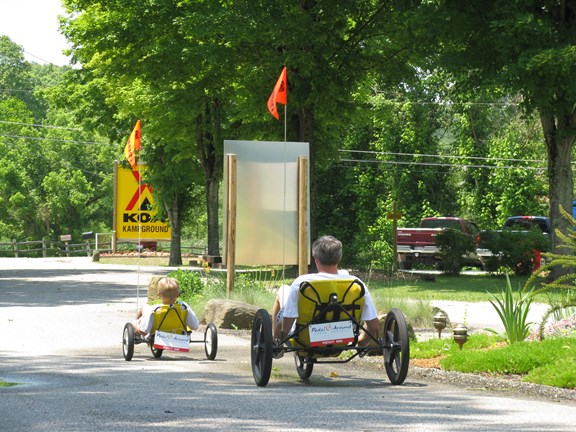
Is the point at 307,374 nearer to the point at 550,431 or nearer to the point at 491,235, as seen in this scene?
the point at 550,431

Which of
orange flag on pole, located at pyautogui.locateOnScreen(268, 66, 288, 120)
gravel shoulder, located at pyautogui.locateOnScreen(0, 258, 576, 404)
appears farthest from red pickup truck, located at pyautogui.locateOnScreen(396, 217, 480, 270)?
orange flag on pole, located at pyautogui.locateOnScreen(268, 66, 288, 120)

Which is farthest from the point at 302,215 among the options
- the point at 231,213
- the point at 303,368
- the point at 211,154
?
the point at 211,154

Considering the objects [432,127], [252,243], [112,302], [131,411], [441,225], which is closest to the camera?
[131,411]

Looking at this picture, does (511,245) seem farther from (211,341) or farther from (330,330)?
(330,330)

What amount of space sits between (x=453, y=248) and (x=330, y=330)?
26.5 m

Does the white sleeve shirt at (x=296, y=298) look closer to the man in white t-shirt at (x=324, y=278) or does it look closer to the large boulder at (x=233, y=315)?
the man in white t-shirt at (x=324, y=278)

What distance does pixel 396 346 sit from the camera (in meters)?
10.3

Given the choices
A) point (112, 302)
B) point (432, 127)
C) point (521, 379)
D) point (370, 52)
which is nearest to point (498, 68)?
point (370, 52)

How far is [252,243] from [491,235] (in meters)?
18.1

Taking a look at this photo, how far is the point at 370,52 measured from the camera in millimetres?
35469

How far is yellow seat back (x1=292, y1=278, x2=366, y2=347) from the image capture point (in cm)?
1033

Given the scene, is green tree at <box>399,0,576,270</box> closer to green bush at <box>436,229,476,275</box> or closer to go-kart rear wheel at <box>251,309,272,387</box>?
green bush at <box>436,229,476,275</box>

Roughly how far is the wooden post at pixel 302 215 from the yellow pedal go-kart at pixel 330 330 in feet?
25.4

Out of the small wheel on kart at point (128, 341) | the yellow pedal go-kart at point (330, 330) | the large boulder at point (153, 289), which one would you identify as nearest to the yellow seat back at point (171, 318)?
the small wheel on kart at point (128, 341)
